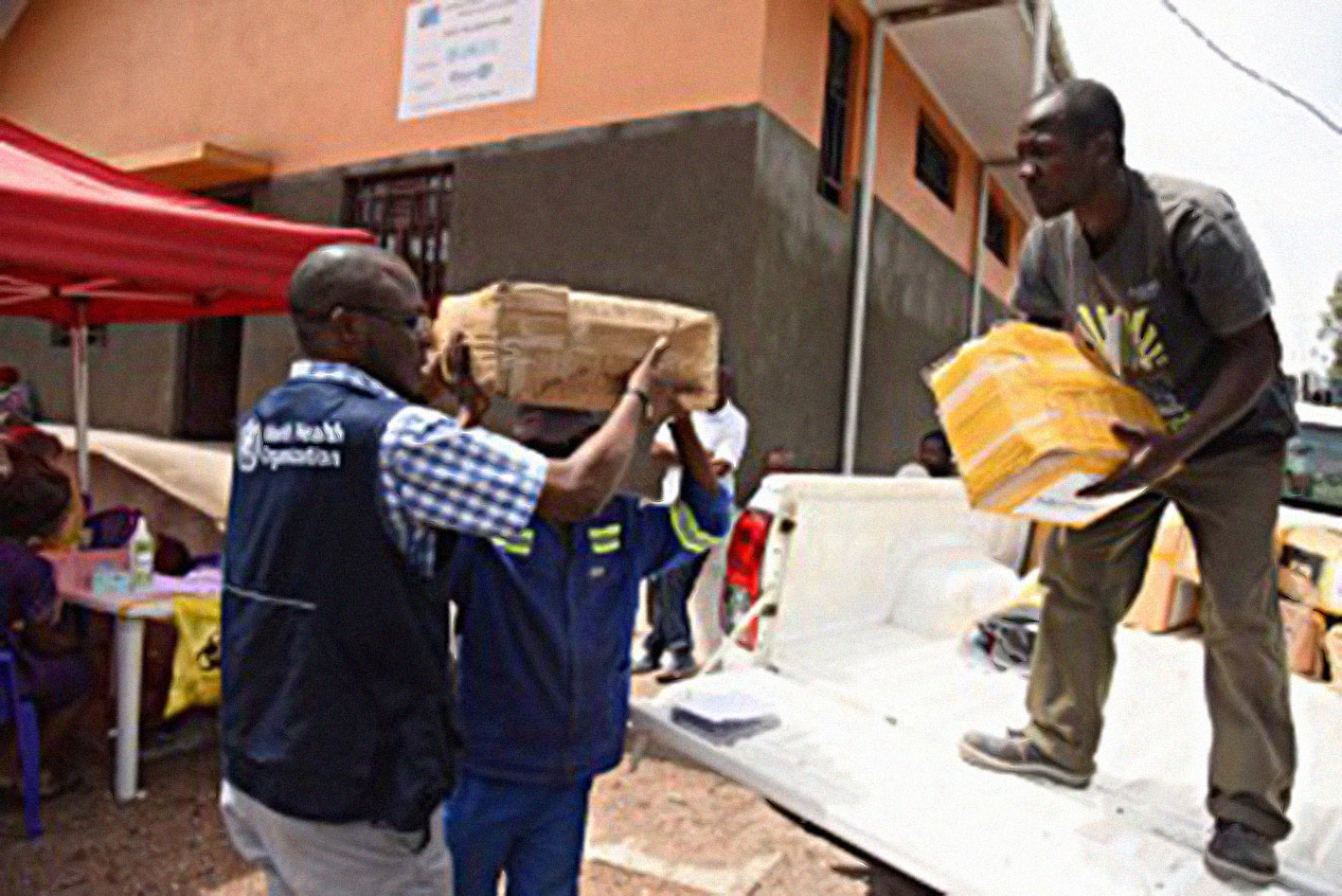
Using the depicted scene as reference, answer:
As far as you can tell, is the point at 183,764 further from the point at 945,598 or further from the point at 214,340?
the point at 214,340

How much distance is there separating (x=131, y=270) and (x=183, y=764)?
81.3 inches

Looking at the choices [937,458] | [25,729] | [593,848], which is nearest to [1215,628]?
[593,848]

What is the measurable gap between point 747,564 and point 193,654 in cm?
253

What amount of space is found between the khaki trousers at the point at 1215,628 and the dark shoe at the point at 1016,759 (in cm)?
2

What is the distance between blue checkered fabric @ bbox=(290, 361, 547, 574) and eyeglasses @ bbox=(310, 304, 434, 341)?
8.4 inches

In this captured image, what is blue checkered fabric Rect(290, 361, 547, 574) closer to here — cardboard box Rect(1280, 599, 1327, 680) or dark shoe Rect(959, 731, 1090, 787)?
dark shoe Rect(959, 731, 1090, 787)

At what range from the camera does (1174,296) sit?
2.19 metres

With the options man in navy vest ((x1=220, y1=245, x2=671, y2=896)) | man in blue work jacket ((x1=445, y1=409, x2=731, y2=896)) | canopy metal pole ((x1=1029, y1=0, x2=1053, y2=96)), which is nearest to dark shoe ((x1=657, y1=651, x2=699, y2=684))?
man in blue work jacket ((x1=445, y1=409, x2=731, y2=896))

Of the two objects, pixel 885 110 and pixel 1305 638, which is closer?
pixel 1305 638

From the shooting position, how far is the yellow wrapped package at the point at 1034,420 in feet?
6.75

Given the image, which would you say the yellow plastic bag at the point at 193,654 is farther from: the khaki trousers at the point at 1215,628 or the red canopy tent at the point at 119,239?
the khaki trousers at the point at 1215,628

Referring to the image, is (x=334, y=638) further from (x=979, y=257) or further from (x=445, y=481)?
(x=979, y=257)

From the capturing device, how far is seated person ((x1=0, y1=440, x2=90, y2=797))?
11.6 feet

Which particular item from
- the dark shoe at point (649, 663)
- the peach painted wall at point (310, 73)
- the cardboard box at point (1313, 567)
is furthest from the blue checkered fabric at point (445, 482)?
the peach painted wall at point (310, 73)
